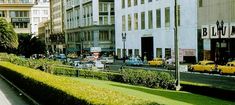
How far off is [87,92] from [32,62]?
32.4 meters

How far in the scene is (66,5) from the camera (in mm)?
145875

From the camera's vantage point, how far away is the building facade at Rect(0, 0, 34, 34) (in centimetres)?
12206

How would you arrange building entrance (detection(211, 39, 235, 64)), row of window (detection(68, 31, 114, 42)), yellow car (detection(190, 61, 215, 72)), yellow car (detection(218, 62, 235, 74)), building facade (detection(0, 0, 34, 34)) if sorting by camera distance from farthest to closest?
1. building facade (detection(0, 0, 34, 34))
2. row of window (detection(68, 31, 114, 42))
3. building entrance (detection(211, 39, 235, 64))
4. yellow car (detection(190, 61, 215, 72))
5. yellow car (detection(218, 62, 235, 74))

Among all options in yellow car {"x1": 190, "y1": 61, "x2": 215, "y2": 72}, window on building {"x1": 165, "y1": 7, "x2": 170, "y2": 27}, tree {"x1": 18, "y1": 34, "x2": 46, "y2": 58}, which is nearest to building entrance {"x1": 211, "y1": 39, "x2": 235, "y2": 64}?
yellow car {"x1": 190, "y1": 61, "x2": 215, "y2": 72}

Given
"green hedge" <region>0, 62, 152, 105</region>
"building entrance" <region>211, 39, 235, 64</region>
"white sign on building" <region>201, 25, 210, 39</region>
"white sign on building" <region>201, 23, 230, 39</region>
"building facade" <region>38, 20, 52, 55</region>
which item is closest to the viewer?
"green hedge" <region>0, 62, 152, 105</region>

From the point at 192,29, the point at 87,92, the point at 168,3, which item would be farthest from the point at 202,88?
the point at 168,3

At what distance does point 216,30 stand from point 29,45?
87.7 ft

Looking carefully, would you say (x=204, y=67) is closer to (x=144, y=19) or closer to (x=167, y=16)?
(x=167, y=16)

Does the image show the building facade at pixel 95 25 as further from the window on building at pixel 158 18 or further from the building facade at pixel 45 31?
the building facade at pixel 45 31

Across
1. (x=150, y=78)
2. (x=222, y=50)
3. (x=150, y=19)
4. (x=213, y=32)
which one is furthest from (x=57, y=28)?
(x=150, y=78)

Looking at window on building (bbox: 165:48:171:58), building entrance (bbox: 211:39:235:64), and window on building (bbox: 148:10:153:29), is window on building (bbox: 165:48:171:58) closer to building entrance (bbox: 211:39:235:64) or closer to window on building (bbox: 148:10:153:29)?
window on building (bbox: 148:10:153:29)

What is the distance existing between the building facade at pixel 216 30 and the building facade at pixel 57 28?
7734 cm

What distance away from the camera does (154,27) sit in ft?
276

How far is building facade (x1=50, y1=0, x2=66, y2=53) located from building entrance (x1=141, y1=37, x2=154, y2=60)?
55.7 meters
